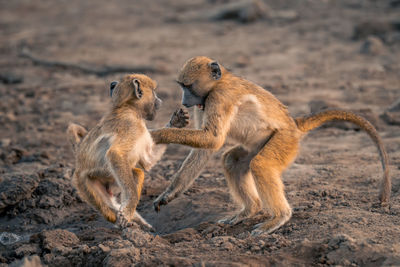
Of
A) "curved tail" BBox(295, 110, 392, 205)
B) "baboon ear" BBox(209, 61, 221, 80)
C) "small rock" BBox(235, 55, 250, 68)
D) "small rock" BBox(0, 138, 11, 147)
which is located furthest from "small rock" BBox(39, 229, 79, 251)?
"small rock" BBox(235, 55, 250, 68)

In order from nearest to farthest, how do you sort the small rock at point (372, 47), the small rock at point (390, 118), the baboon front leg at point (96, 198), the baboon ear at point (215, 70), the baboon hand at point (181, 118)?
the baboon front leg at point (96, 198), the baboon ear at point (215, 70), the baboon hand at point (181, 118), the small rock at point (390, 118), the small rock at point (372, 47)

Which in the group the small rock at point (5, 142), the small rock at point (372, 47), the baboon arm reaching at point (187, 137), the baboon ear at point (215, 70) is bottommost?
the small rock at point (5, 142)

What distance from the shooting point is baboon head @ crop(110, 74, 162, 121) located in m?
5.46

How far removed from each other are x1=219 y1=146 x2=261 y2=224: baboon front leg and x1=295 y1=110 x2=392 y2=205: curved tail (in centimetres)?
64

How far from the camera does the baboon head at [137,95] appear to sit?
5.46 meters

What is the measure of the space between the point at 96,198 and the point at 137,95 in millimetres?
1036

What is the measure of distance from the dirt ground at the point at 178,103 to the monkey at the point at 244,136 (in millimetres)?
271

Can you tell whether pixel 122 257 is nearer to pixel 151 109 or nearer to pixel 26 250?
pixel 26 250

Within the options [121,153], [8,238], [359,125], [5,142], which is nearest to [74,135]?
[121,153]

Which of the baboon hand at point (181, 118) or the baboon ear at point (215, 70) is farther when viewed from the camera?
the baboon hand at point (181, 118)

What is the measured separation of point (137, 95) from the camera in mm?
5449

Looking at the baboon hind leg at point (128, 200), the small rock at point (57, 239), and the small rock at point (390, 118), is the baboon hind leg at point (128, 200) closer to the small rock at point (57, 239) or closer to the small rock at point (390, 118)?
the small rock at point (57, 239)

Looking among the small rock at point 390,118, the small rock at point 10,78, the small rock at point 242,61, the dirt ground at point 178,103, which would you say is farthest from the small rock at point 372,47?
the small rock at point 10,78

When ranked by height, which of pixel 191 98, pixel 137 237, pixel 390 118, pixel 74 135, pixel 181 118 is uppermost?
pixel 191 98
